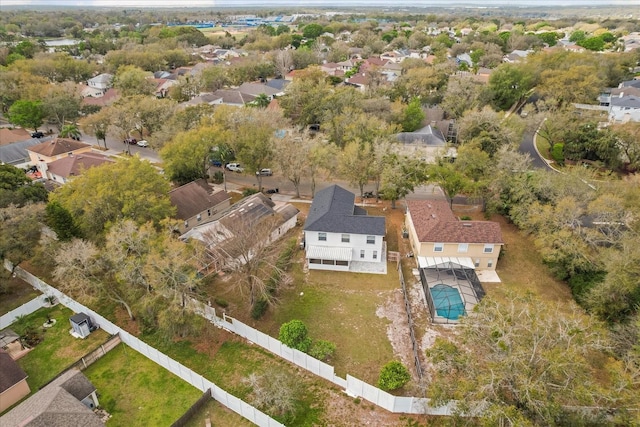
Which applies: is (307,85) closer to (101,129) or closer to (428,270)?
(101,129)

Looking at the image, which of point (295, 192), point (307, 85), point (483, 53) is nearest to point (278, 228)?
point (295, 192)

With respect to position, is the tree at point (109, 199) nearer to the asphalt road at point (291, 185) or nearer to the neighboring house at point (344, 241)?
the neighboring house at point (344, 241)

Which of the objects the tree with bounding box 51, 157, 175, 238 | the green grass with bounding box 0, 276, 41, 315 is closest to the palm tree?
the tree with bounding box 51, 157, 175, 238

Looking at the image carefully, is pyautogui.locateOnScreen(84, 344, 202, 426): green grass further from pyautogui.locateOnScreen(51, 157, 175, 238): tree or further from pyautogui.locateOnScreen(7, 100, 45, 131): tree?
pyautogui.locateOnScreen(7, 100, 45, 131): tree

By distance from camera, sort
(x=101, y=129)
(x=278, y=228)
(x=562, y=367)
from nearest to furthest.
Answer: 1. (x=562, y=367)
2. (x=278, y=228)
3. (x=101, y=129)

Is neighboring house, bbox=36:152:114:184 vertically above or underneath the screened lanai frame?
above

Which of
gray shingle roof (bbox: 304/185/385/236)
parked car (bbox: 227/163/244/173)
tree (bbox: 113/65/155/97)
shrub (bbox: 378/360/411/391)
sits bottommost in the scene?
parked car (bbox: 227/163/244/173)
